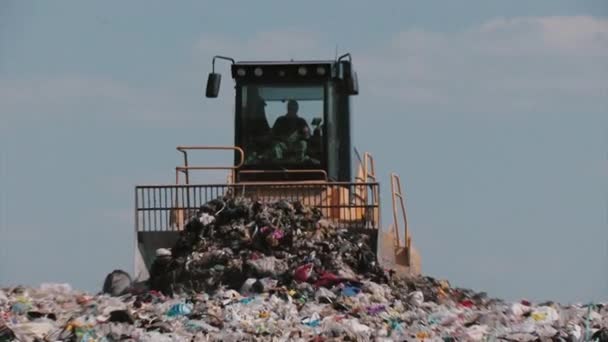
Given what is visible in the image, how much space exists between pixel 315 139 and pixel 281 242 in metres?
1.65

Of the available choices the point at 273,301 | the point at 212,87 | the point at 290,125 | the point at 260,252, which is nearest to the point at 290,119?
the point at 290,125

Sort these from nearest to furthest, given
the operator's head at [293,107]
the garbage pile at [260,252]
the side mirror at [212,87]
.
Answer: the garbage pile at [260,252], the side mirror at [212,87], the operator's head at [293,107]

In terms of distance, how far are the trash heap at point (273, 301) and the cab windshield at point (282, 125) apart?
97 centimetres

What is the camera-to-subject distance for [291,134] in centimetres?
1374

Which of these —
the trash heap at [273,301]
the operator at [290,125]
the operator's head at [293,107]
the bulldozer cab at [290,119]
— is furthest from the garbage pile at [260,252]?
the operator's head at [293,107]

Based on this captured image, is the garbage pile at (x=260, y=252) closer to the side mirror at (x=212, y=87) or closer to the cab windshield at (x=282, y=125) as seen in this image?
the cab windshield at (x=282, y=125)

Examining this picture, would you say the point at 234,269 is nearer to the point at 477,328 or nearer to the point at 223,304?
the point at 223,304

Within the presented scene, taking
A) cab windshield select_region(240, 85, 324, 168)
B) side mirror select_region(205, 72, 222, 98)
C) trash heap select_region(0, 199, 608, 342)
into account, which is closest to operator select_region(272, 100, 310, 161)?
cab windshield select_region(240, 85, 324, 168)

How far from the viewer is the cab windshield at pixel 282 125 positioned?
1370 cm

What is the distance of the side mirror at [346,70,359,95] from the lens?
1355cm

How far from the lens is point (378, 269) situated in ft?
40.5

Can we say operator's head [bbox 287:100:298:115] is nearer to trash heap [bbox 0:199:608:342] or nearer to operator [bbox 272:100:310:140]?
operator [bbox 272:100:310:140]

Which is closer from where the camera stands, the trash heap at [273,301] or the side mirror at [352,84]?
the trash heap at [273,301]

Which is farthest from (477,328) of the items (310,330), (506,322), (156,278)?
(156,278)
